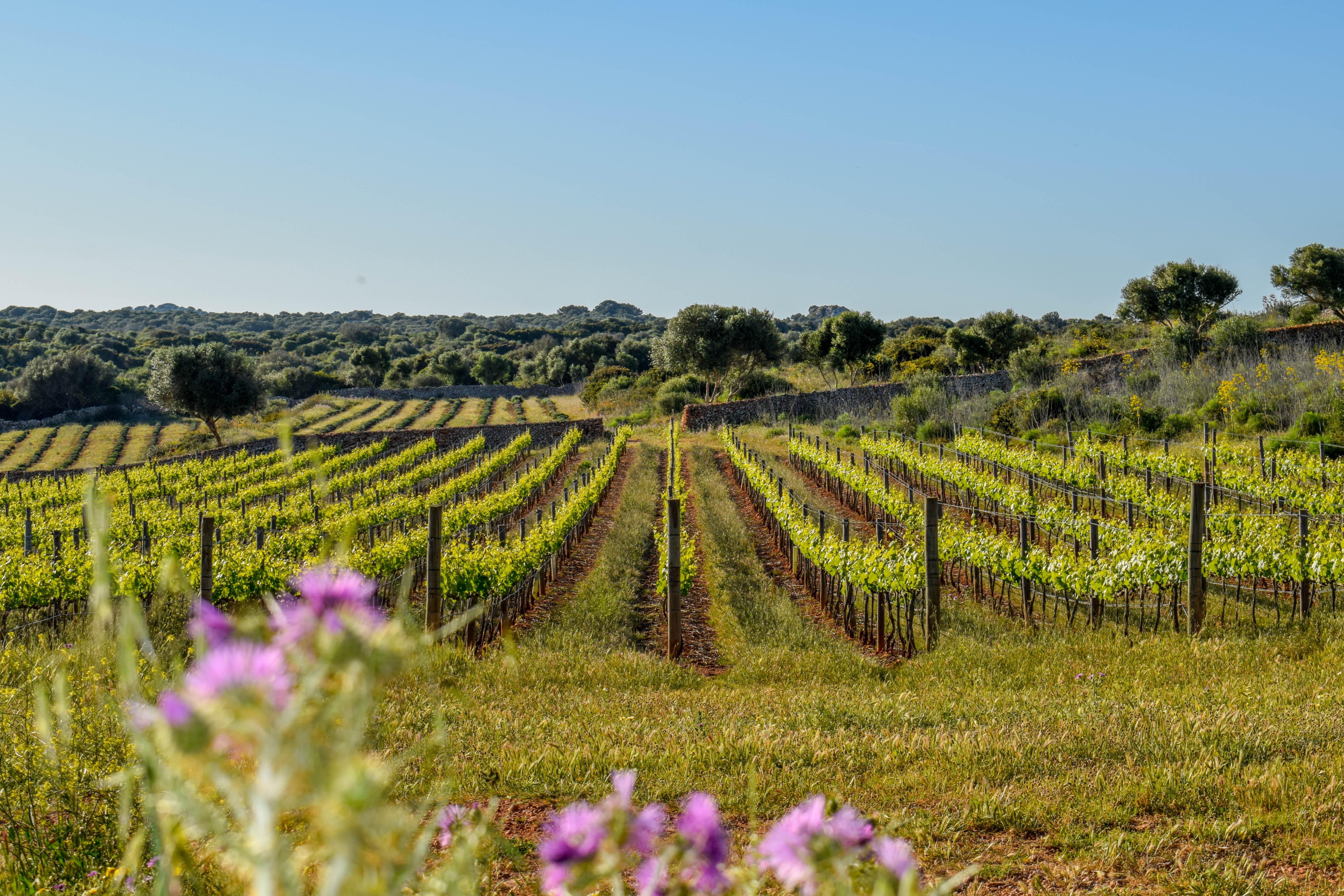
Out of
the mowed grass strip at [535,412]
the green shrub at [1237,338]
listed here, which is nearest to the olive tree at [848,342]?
the mowed grass strip at [535,412]

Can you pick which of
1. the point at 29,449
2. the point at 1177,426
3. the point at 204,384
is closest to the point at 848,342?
the point at 1177,426

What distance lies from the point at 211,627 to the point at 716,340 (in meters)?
46.5

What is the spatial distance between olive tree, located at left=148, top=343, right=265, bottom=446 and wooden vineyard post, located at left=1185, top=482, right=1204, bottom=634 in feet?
133

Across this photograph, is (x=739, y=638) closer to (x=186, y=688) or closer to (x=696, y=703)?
(x=696, y=703)

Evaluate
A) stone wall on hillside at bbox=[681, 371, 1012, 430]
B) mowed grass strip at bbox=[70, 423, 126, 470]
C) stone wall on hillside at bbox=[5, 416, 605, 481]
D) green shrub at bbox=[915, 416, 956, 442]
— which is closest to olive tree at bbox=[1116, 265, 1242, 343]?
stone wall on hillside at bbox=[681, 371, 1012, 430]

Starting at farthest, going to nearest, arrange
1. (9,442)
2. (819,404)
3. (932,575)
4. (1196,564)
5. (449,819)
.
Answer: (9,442), (819,404), (932,575), (1196,564), (449,819)

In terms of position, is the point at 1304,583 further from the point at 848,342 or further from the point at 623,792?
the point at 848,342

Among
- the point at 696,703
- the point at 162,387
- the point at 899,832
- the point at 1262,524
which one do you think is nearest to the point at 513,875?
the point at 899,832

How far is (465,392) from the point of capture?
62188 mm

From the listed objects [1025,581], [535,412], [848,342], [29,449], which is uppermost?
[848,342]

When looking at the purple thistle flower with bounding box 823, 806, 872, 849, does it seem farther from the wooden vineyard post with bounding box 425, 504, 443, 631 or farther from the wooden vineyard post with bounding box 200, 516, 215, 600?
the wooden vineyard post with bounding box 425, 504, 443, 631

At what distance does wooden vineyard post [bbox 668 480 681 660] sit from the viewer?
27.5 feet

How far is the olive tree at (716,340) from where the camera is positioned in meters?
46.5

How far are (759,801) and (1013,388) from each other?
30.7 meters
